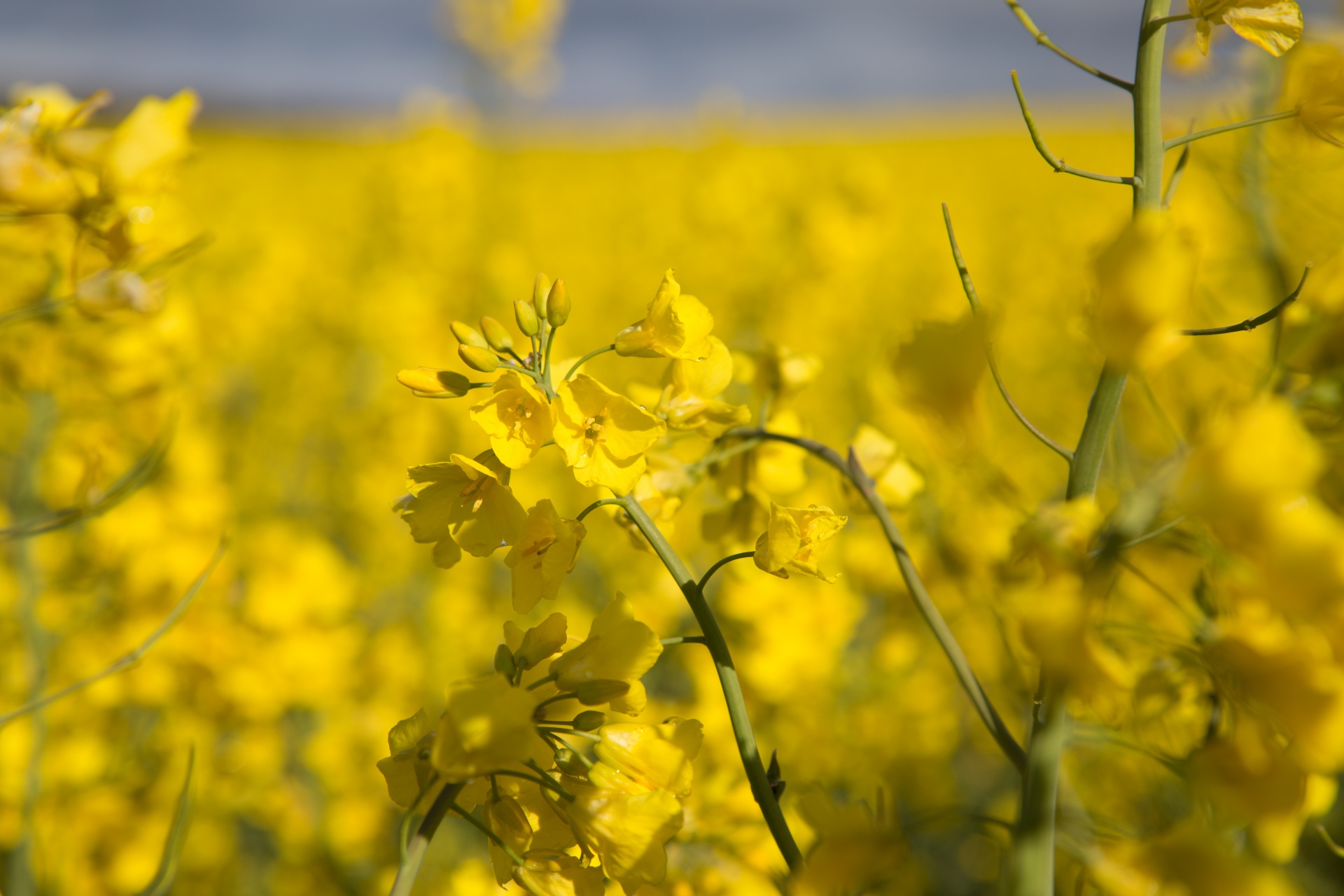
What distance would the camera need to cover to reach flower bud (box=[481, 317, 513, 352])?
76cm

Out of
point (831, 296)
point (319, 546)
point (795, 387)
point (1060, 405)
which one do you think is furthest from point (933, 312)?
point (795, 387)

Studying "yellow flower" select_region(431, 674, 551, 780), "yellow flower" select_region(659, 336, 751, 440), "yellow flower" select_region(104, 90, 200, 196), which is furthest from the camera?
"yellow flower" select_region(104, 90, 200, 196)

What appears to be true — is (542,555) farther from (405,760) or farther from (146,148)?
(146,148)

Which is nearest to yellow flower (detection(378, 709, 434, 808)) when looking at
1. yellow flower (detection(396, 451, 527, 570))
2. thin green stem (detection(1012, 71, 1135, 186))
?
yellow flower (detection(396, 451, 527, 570))

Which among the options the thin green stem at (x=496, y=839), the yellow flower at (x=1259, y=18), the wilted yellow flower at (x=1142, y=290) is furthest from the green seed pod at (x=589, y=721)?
the yellow flower at (x=1259, y=18)

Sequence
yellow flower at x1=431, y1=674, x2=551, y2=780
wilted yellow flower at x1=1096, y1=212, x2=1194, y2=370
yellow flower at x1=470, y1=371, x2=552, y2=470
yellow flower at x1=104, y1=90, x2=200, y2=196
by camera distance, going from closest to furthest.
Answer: wilted yellow flower at x1=1096, y1=212, x2=1194, y2=370, yellow flower at x1=431, y1=674, x2=551, y2=780, yellow flower at x1=470, y1=371, x2=552, y2=470, yellow flower at x1=104, y1=90, x2=200, y2=196

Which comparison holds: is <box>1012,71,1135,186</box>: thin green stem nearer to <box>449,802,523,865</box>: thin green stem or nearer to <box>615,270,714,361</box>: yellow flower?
<box>615,270,714,361</box>: yellow flower

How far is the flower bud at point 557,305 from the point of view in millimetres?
795

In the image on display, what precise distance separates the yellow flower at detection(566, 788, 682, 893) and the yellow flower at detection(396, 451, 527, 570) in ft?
0.79

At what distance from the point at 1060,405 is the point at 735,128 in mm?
2720

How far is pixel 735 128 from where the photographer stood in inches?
218

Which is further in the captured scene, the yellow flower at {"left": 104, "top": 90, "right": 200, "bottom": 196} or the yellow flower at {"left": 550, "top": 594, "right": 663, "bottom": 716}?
the yellow flower at {"left": 104, "top": 90, "right": 200, "bottom": 196}

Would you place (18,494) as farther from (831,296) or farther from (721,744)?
(831,296)

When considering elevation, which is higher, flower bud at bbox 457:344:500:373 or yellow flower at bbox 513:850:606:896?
flower bud at bbox 457:344:500:373
